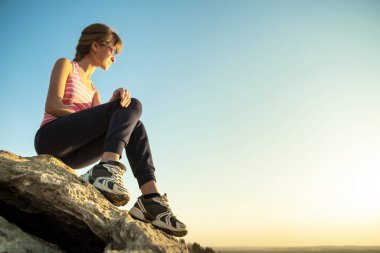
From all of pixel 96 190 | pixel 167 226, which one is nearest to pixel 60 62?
pixel 96 190

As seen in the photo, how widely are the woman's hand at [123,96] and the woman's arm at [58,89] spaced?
0.75 meters

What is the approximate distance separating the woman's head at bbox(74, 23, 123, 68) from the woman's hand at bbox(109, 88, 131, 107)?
1.45 m

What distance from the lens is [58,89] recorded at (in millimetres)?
4309

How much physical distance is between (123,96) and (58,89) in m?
1.18

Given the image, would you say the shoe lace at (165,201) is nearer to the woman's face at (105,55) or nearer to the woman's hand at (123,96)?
the woman's hand at (123,96)

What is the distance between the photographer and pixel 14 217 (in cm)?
297

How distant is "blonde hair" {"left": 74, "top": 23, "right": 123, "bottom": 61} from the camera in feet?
16.3

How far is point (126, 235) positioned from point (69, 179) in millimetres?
1043

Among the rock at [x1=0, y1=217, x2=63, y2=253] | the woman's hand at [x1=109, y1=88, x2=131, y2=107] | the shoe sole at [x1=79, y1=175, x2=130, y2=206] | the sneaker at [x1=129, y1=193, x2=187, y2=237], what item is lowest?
the rock at [x1=0, y1=217, x2=63, y2=253]

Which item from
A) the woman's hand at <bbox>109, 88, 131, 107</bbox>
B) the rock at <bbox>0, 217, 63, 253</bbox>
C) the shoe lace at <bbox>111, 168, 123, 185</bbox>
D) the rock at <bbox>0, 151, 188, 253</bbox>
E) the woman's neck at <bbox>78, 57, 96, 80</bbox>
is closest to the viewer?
the rock at <bbox>0, 217, 63, 253</bbox>

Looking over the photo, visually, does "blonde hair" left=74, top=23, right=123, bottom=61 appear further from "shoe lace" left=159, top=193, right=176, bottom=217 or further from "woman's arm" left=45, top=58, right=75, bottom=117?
"shoe lace" left=159, top=193, right=176, bottom=217

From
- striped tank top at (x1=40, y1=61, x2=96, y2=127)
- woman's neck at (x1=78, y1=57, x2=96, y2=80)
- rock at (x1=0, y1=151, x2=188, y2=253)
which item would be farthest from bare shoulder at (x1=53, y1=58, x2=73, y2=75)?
rock at (x1=0, y1=151, x2=188, y2=253)

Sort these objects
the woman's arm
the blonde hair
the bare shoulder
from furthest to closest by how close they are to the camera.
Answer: the blonde hair
the bare shoulder
the woman's arm

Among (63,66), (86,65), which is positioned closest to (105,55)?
(86,65)
